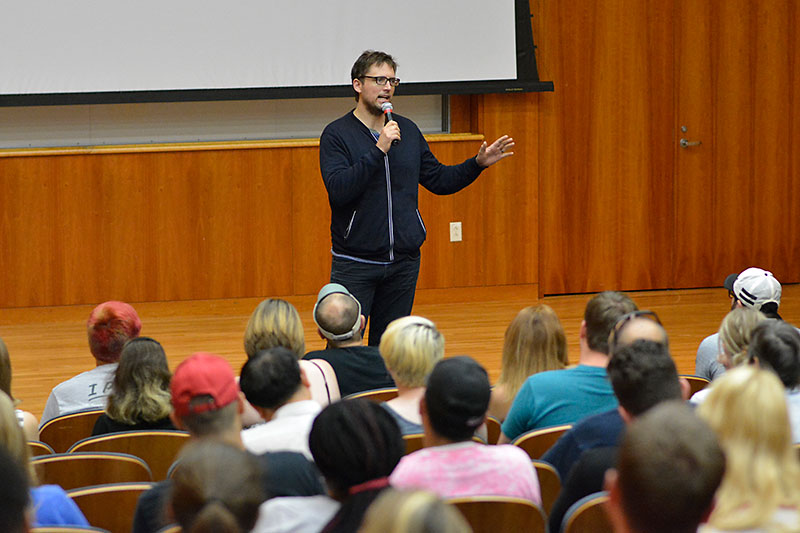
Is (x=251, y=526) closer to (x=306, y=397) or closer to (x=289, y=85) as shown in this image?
A: (x=306, y=397)

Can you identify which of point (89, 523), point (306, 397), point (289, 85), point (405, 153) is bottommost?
point (89, 523)

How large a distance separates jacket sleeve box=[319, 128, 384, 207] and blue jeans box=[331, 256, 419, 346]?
0.95ft

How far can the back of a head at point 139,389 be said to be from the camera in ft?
9.44

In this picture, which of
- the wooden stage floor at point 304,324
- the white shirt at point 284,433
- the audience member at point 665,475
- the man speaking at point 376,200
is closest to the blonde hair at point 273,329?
the white shirt at point 284,433

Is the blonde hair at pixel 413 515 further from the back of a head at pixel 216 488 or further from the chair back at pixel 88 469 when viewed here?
the chair back at pixel 88 469

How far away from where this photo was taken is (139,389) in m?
2.90

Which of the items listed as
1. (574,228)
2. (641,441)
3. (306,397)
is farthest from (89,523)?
(574,228)

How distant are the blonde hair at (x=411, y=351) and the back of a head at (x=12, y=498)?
→ 1382 mm

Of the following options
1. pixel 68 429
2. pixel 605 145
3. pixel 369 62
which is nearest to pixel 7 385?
pixel 68 429

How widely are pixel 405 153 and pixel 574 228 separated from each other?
3.21m

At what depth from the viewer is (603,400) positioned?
2771 millimetres

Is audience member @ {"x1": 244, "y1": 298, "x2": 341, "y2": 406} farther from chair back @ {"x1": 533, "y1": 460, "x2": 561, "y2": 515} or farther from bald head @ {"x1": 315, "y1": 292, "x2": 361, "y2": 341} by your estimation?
chair back @ {"x1": 533, "y1": 460, "x2": 561, "y2": 515}

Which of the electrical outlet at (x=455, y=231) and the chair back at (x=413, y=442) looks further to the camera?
the electrical outlet at (x=455, y=231)

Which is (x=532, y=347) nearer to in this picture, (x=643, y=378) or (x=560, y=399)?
(x=560, y=399)
